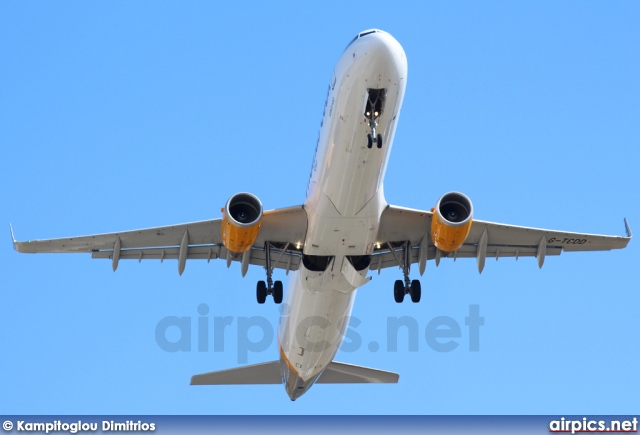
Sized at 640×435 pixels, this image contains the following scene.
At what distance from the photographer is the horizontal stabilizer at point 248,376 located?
1673 inches

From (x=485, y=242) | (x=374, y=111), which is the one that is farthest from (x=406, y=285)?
(x=374, y=111)

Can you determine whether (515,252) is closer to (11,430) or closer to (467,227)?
(467,227)

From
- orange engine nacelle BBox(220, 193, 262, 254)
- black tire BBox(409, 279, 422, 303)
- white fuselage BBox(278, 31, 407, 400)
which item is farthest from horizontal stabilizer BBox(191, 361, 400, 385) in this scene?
orange engine nacelle BBox(220, 193, 262, 254)

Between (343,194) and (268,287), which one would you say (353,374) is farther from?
(343,194)

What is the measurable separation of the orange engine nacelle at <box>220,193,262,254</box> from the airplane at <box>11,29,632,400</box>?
42 millimetres

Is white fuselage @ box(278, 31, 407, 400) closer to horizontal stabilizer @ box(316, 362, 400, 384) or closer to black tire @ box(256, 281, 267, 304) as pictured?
black tire @ box(256, 281, 267, 304)

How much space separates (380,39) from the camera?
29.6 metres

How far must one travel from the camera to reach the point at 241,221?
33.0m

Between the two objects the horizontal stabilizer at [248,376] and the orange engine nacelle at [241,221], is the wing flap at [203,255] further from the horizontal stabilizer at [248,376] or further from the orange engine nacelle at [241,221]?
the horizontal stabilizer at [248,376]

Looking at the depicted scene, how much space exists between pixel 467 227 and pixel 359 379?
1261 cm

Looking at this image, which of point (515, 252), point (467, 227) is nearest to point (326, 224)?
point (467, 227)

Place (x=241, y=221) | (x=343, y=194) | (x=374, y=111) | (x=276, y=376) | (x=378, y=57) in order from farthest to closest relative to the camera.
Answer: (x=276, y=376) → (x=241, y=221) → (x=343, y=194) → (x=374, y=111) → (x=378, y=57)

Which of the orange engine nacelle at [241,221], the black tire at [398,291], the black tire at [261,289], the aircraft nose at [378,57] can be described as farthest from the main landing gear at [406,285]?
the aircraft nose at [378,57]

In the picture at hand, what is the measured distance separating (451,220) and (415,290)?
4.36 m
